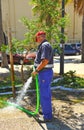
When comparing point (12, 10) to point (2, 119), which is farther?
point (12, 10)

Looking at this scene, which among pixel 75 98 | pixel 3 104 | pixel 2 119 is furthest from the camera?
pixel 75 98

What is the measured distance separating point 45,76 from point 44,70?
12 centimetres

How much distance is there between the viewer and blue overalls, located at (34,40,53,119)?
6112mm

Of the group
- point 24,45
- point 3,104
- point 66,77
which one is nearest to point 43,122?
point 3,104

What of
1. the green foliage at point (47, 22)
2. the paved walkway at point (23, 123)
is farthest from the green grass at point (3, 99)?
the green foliage at point (47, 22)

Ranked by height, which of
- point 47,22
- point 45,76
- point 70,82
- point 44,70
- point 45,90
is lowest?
point 70,82

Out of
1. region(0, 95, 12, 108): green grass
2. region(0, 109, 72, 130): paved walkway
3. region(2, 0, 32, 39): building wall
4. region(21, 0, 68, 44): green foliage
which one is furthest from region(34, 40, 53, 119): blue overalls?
region(2, 0, 32, 39): building wall

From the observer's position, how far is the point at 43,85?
247 inches

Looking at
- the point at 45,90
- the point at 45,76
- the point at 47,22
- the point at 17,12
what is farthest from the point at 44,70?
the point at 17,12

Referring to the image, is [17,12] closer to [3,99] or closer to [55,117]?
[3,99]

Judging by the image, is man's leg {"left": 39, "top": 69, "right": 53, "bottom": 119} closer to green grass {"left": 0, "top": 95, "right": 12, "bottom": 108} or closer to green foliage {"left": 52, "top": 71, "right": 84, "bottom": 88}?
green grass {"left": 0, "top": 95, "right": 12, "bottom": 108}

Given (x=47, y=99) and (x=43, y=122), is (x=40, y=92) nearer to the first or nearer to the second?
(x=47, y=99)

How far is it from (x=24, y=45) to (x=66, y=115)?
9.63 ft

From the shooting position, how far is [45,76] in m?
6.23
